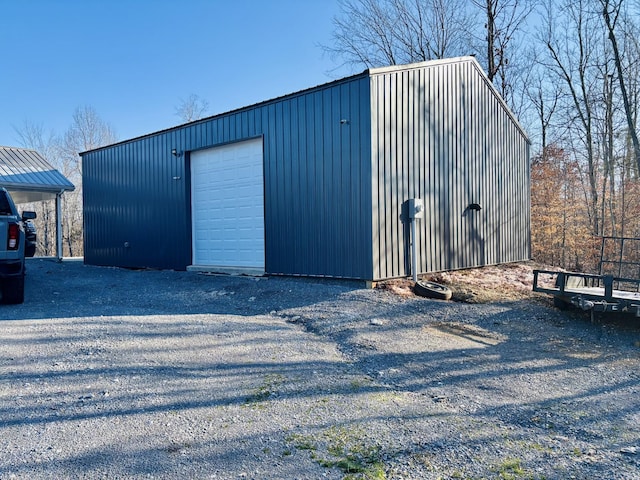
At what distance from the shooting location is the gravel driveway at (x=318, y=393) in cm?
235

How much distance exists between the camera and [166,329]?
16.7ft

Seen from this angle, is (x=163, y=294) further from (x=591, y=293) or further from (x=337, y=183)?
(x=591, y=293)

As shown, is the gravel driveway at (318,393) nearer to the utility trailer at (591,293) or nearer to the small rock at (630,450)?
the small rock at (630,450)

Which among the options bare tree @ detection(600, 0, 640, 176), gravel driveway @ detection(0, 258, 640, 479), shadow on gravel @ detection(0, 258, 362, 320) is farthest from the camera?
bare tree @ detection(600, 0, 640, 176)

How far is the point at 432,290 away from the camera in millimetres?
7113

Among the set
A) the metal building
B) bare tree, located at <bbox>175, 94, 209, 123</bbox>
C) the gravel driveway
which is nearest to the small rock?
the gravel driveway

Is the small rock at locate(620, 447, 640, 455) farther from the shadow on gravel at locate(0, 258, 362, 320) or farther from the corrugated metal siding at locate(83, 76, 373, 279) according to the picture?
the corrugated metal siding at locate(83, 76, 373, 279)

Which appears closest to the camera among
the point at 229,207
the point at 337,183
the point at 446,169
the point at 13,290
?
the point at 13,290

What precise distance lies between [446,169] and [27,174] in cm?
1135

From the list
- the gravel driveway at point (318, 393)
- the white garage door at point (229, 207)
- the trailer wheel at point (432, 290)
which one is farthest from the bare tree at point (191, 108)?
the trailer wheel at point (432, 290)

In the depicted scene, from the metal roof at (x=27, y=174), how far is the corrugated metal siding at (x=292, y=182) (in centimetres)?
249

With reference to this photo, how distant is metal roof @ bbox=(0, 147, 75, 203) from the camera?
12062 mm

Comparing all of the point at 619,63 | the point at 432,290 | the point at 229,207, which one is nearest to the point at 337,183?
the point at 432,290

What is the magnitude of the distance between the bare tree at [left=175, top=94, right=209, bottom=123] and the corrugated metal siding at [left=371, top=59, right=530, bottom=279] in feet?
76.5
